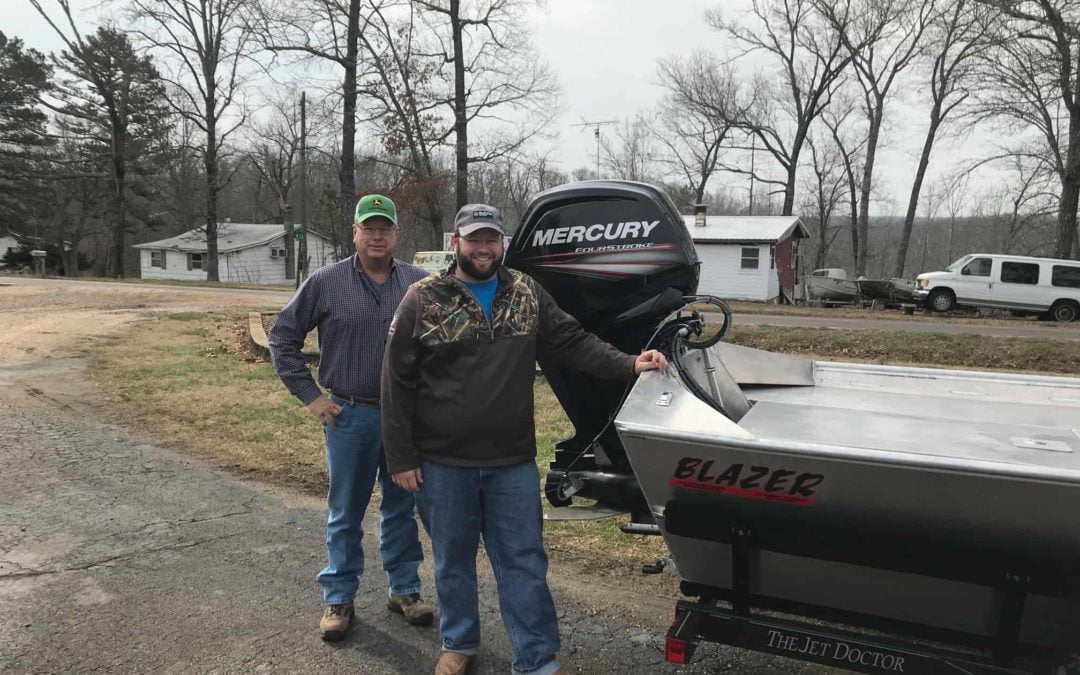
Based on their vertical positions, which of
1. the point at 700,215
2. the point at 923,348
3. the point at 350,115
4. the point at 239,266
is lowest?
the point at 923,348

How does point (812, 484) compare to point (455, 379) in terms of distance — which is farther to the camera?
point (455, 379)

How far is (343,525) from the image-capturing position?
312 cm

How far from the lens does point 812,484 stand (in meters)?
2.04

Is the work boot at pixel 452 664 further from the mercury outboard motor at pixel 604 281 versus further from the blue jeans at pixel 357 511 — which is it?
the mercury outboard motor at pixel 604 281

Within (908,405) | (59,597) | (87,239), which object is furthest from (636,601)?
(87,239)

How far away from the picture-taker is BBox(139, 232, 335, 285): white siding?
143 feet

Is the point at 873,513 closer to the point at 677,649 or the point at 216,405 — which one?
the point at 677,649

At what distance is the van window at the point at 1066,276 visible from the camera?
18188 mm

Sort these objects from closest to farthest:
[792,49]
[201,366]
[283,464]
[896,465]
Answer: [896,465]
[283,464]
[201,366]
[792,49]

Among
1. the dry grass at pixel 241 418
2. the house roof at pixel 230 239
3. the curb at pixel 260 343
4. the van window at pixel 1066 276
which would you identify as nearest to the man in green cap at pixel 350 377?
the dry grass at pixel 241 418

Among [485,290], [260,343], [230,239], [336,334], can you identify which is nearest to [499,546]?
[485,290]

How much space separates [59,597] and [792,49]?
3348 centimetres

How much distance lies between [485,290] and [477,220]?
0.83 ft

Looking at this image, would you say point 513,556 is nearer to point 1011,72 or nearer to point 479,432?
point 479,432
